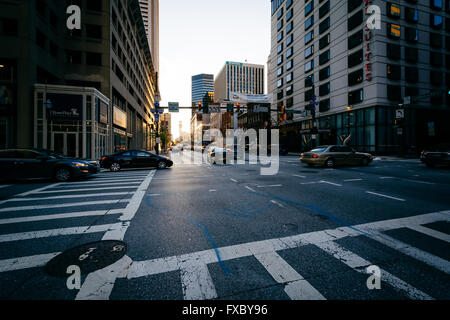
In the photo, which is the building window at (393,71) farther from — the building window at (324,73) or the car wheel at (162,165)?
the car wheel at (162,165)

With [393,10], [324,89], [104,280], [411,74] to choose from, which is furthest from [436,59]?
[104,280]

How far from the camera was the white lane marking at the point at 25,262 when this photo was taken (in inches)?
121

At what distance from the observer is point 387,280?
273cm

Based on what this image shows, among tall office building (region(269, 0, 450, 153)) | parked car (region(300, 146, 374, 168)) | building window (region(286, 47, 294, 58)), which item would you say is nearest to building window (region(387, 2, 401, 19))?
tall office building (region(269, 0, 450, 153))

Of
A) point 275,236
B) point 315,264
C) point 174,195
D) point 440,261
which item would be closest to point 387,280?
point 315,264

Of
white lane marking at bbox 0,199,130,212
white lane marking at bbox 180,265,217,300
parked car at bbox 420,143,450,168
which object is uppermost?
parked car at bbox 420,143,450,168

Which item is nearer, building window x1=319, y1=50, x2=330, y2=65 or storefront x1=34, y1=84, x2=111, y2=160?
storefront x1=34, y1=84, x2=111, y2=160

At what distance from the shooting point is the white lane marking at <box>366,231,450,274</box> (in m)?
3.08

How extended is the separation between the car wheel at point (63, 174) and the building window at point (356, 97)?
35.0 metres

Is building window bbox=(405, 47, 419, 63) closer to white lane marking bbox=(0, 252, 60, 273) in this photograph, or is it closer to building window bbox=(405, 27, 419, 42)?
building window bbox=(405, 27, 419, 42)

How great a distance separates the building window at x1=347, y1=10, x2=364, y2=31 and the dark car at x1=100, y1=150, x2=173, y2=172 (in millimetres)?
33149

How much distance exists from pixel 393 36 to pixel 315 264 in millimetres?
38139
